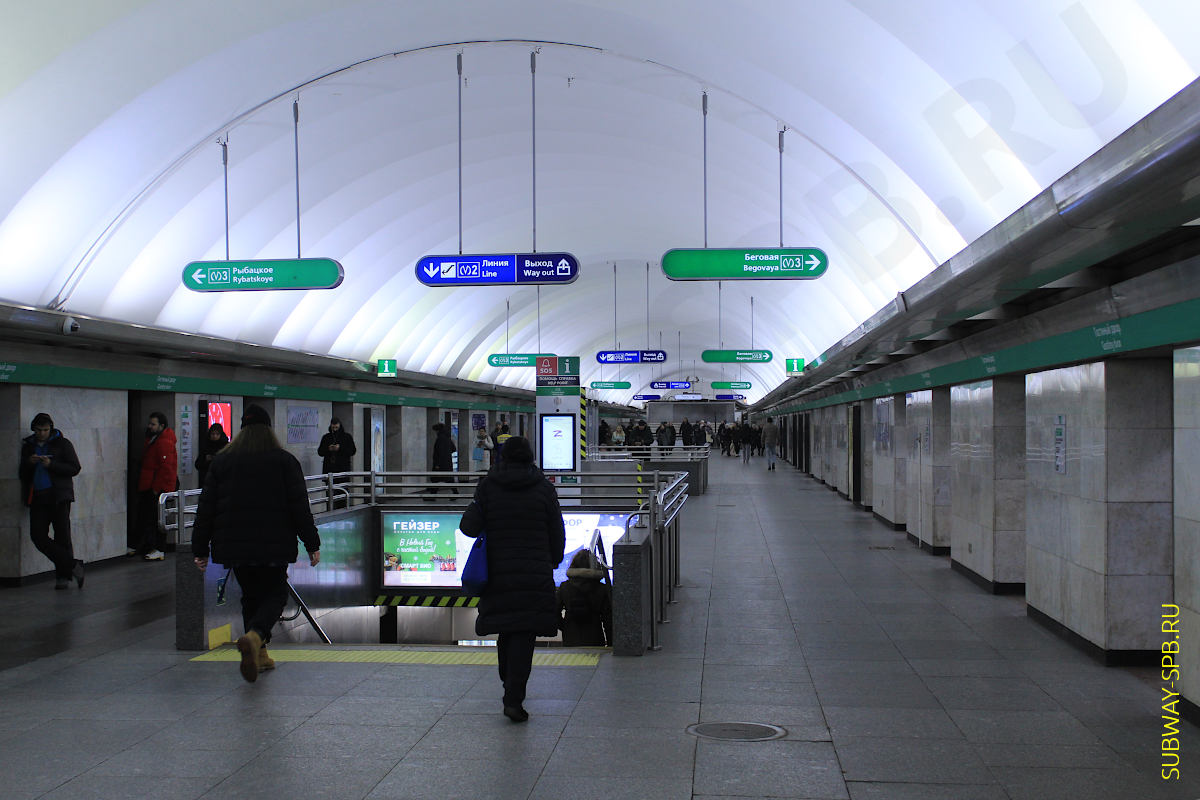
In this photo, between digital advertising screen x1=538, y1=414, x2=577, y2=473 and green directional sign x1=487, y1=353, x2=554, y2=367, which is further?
green directional sign x1=487, y1=353, x2=554, y2=367

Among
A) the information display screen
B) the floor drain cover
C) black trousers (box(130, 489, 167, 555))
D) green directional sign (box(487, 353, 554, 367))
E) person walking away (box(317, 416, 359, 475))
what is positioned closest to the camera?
the floor drain cover

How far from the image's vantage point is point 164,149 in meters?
11.1

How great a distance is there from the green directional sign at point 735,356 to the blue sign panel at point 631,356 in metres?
3.18

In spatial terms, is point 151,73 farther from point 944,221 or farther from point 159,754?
point 944,221

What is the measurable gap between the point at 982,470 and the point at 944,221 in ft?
9.20

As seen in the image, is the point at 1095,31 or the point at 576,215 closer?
the point at 1095,31

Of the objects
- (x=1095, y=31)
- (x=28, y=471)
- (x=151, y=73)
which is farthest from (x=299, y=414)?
(x=1095, y=31)

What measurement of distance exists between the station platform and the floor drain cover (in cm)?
8

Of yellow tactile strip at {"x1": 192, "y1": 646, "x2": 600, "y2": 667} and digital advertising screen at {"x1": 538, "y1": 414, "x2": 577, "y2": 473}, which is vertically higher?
digital advertising screen at {"x1": 538, "y1": 414, "x2": 577, "y2": 473}

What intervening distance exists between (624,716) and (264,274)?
7602 millimetres

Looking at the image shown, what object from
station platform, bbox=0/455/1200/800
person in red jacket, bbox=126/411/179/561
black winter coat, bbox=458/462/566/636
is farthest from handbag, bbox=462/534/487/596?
person in red jacket, bbox=126/411/179/561

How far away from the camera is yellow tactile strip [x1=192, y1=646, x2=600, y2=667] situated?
23.0 ft

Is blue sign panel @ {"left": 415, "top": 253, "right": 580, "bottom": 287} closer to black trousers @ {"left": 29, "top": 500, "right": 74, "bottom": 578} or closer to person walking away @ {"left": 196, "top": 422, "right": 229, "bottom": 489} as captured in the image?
person walking away @ {"left": 196, "top": 422, "right": 229, "bottom": 489}

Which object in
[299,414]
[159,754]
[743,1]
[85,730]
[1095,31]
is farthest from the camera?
[299,414]
